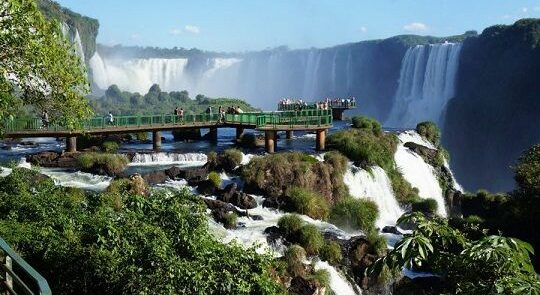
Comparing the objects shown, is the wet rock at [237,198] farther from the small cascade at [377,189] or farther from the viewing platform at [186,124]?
the viewing platform at [186,124]

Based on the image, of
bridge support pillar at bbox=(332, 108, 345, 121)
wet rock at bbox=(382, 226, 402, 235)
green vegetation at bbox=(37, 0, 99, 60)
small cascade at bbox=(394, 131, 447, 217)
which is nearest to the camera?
wet rock at bbox=(382, 226, 402, 235)

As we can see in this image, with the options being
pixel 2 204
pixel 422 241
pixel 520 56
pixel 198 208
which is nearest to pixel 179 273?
pixel 198 208

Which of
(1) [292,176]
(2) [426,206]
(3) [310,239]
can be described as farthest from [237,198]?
(2) [426,206]

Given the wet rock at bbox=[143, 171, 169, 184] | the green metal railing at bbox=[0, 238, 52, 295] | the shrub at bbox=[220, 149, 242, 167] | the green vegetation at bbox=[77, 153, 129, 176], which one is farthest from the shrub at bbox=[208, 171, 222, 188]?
the green metal railing at bbox=[0, 238, 52, 295]

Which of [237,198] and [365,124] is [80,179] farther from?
[365,124]

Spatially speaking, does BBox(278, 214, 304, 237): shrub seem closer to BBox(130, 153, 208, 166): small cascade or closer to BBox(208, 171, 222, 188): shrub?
BBox(208, 171, 222, 188): shrub

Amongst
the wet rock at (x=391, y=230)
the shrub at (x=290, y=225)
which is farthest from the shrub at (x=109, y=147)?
the wet rock at (x=391, y=230)

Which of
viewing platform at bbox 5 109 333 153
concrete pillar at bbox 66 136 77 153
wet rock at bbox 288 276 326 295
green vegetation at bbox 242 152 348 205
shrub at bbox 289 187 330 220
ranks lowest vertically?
wet rock at bbox 288 276 326 295
